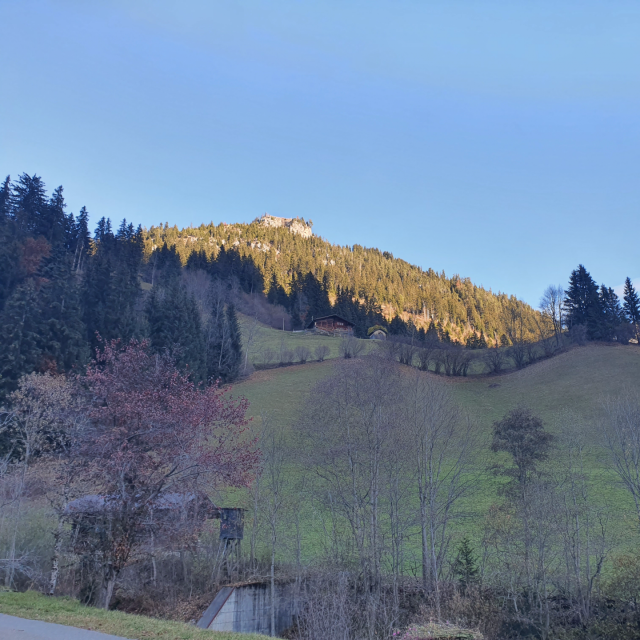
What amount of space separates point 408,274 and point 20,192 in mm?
94617

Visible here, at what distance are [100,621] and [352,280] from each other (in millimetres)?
108206

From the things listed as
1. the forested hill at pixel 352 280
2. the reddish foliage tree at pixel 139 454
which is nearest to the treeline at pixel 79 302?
the reddish foliage tree at pixel 139 454

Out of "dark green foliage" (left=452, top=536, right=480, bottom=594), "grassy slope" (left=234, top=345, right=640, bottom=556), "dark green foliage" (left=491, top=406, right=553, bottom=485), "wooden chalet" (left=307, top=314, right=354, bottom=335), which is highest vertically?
"wooden chalet" (left=307, top=314, right=354, bottom=335)

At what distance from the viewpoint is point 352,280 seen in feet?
380

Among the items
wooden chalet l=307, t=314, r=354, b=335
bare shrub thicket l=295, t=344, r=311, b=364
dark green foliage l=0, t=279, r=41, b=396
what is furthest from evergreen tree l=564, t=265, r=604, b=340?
dark green foliage l=0, t=279, r=41, b=396

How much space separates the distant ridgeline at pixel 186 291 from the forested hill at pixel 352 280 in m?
0.38

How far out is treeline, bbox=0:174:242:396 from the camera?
3350 centimetres

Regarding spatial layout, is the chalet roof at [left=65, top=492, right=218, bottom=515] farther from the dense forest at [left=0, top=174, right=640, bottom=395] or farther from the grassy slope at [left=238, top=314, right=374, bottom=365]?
the grassy slope at [left=238, top=314, right=374, bottom=365]

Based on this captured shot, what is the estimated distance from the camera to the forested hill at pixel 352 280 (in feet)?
330

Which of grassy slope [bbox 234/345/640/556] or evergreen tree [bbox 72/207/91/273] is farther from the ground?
evergreen tree [bbox 72/207/91/273]

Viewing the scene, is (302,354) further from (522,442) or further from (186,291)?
(522,442)

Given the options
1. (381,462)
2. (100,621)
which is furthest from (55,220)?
(100,621)

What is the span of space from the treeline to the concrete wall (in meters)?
7.58

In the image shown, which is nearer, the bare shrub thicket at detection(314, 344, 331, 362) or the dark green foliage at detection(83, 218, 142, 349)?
the dark green foliage at detection(83, 218, 142, 349)
